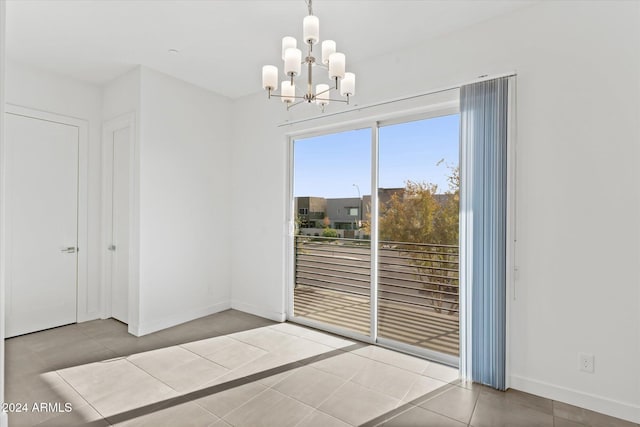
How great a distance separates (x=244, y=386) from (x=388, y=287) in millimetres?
1605

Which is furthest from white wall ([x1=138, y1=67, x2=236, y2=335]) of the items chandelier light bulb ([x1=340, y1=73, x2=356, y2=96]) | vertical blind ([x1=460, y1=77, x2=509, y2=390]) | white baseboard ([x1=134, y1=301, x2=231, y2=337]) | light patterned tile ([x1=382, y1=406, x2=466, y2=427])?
vertical blind ([x1=460, y1=77, x2=509, y2=390])

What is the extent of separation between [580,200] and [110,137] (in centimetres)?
479

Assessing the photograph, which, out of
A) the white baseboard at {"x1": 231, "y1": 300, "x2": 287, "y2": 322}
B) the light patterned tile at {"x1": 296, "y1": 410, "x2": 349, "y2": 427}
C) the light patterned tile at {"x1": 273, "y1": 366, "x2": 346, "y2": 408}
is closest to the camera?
the light patterned tile at {"x1": 296, "y1": 410, "x2": 349, "y2": 427}

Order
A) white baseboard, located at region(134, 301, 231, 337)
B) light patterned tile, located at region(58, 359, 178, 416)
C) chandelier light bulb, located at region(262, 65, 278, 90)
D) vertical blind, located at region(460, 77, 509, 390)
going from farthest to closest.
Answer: white baseboard, located at region(134, 301, 231, 337) < vertical blind, located at region(460, 77, 509, 390) < light patterned tile, located at region(58, 359, 178, 416) < chandelier light bulb, located at region(262, 65, 278, 90)

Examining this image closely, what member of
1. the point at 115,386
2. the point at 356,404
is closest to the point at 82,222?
the point at 115,386

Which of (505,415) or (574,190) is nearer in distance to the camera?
(505,415)

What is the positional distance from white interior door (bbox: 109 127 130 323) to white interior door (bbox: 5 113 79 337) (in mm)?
392

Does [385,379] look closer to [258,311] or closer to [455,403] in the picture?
[455,403]

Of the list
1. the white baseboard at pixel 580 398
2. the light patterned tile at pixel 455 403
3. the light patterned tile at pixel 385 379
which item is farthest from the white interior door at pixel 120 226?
the white baseboard at pixel 580 398

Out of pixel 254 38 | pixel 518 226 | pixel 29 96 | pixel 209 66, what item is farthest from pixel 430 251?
pixel 29 96

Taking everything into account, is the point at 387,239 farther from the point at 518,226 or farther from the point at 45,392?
the point at 45,392

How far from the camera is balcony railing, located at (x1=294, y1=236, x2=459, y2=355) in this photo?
10.1 feet

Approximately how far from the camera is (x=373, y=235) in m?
3.48

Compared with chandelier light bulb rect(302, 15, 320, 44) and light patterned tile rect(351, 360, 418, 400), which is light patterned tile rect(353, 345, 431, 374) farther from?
chandelier light bulb rect(302, 15, 320, 44)
